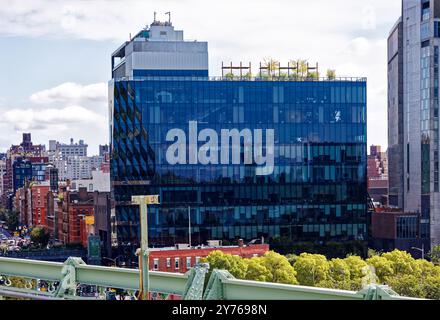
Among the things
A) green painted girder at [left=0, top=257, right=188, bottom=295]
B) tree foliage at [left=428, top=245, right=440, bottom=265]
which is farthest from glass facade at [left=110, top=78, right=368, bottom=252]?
green painted girder at [left=0, top=257, right=188, bottom=295]

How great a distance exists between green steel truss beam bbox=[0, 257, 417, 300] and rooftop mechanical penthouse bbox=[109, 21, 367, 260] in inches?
3482

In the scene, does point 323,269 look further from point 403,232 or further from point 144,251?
point 144,251

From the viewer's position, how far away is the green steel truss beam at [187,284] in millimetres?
16033

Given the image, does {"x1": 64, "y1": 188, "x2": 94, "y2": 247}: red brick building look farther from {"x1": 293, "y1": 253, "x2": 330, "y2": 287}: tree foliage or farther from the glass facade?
{"x1": 293, "y1": 253, "x2": 330, "y2": 287}: tree foliage

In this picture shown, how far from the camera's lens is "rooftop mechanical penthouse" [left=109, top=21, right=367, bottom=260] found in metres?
112

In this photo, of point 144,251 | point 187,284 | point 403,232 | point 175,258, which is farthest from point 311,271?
point 144,251

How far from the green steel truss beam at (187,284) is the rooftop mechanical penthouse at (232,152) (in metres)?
88.4

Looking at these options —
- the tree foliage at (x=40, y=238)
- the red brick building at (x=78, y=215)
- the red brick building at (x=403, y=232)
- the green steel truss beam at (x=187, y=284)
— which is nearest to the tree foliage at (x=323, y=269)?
the red brick building at (x=403, y=232)

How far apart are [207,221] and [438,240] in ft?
97.2

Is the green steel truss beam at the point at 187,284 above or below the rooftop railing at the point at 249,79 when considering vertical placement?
below

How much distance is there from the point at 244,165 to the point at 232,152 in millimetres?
2015

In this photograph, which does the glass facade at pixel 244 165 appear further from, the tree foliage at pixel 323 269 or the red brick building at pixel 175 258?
the tree foliage at pixel 323 269
